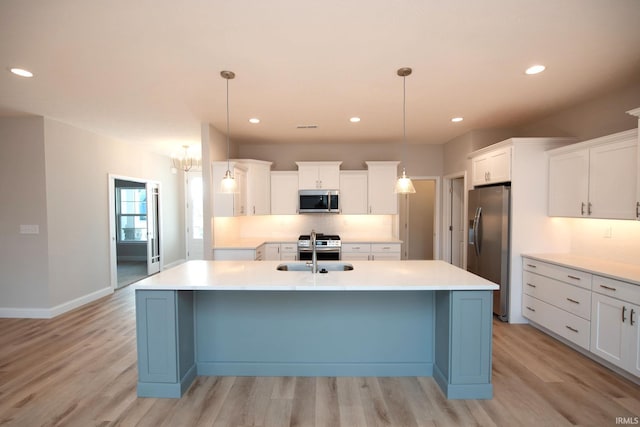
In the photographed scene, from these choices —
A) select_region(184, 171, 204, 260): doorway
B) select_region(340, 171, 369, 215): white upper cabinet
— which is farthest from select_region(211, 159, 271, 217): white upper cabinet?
select_region(184, 171, 204, 260): doorway

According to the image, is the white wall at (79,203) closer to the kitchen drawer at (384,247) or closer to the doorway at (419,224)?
the kitchen drawer at (384,247)

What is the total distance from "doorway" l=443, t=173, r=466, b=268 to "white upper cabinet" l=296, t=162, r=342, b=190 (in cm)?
210

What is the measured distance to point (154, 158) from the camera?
6047 mm

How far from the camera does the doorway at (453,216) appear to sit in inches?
212

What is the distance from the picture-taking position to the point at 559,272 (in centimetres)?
302

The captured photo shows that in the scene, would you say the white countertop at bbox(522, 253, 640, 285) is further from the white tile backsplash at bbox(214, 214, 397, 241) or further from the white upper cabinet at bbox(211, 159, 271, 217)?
the white upper cabinet at bbox(211, 159, 271, 217)

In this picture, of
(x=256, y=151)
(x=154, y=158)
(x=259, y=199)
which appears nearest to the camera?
(x=259, y=199)

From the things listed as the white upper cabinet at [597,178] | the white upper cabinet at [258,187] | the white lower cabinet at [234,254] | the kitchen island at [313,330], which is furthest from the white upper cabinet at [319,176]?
the white upper cabinet at [597,178]

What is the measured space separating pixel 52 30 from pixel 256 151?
356 centimetres

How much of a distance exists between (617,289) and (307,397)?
2.68 m

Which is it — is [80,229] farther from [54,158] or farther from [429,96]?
[429,96]

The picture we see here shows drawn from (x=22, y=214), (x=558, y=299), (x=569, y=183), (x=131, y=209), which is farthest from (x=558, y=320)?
(x=131, y=209)

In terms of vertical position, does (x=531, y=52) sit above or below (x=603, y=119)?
above

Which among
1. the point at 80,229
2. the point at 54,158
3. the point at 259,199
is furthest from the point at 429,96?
the point at 80,229
